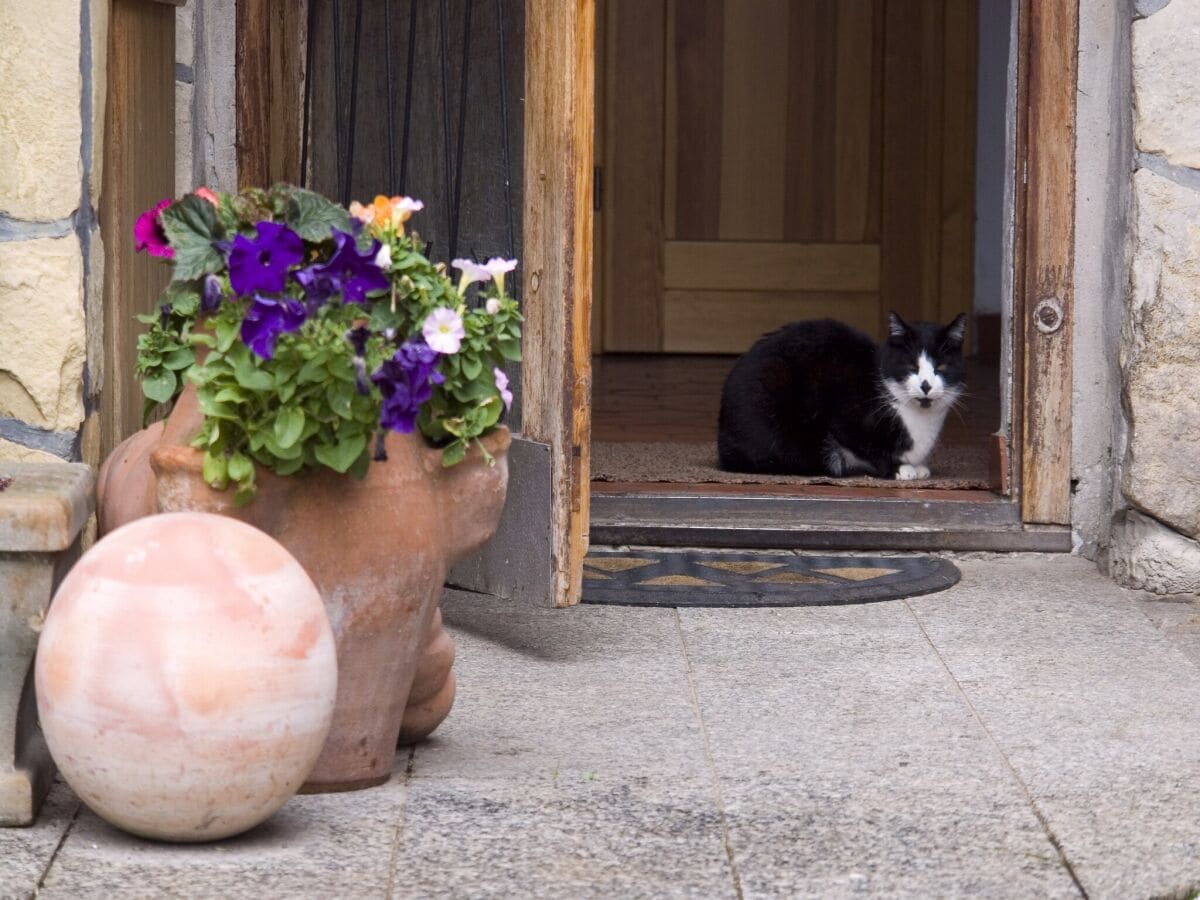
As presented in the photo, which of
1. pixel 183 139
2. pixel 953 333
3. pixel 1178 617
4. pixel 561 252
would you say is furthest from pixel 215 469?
pixel 953 333

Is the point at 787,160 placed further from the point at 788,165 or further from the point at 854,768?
the point at 854,768

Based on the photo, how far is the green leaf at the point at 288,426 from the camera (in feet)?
7.41

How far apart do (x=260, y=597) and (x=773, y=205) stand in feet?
19.9

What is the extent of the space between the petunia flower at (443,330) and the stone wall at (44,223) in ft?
2.85

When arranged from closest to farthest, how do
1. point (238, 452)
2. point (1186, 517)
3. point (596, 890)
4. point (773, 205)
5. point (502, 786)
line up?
1. point (596, 890)
2. point (238, 452)
3. point (502, 786)
4. point (1186, 517)
5. point (773, 205)

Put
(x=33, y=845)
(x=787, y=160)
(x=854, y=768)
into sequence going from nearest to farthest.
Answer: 1. (x=33, y=845)
2. (x=854, y=768)
3. (x=787, y=160)

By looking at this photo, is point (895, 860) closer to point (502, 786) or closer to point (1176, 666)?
point (502, 786)

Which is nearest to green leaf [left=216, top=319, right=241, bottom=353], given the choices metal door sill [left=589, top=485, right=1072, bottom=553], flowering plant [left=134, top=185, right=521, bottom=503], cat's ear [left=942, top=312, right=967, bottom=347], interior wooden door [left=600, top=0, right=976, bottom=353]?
flowering plant [left=134, top=185, right=521, bottom=503]

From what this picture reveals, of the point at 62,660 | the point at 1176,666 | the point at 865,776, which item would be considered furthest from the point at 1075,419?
the point at 62,660

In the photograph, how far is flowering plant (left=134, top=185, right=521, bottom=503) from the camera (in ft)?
7.46

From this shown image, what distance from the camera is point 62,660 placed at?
215 cm

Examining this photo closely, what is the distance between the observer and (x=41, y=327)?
9.54 ft

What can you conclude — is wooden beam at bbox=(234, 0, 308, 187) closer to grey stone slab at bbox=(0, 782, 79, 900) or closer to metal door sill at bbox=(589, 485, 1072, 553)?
metal door sill at bbox=(589, 485, 1072, 553)

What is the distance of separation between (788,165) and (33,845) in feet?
20.3
